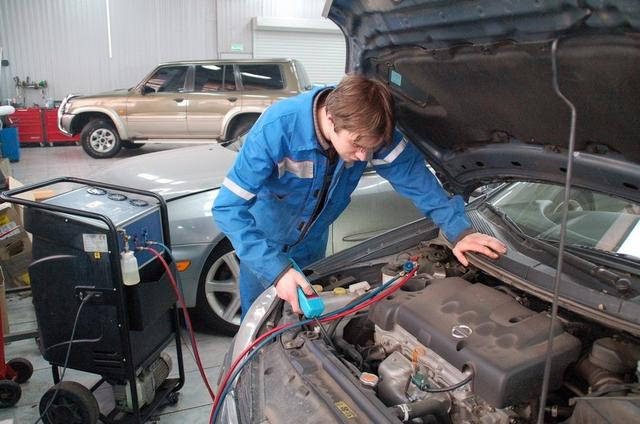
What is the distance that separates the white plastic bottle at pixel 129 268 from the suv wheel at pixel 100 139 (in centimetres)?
769

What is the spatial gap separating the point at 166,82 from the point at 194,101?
0.61 metres

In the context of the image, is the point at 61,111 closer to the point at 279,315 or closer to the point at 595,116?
the point at 279,315

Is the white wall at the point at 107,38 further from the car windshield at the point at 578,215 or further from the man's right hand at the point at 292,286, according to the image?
the man's right hand at the point at 292,286

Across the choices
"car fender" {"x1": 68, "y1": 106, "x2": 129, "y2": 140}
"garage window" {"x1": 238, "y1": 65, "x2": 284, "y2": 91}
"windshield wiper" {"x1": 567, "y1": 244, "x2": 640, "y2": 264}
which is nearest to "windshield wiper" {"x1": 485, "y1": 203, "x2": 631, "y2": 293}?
"windshield wiper" {"x1": 567, "y1": 244, "x2": 640, "y2": 264}

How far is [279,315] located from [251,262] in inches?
10.3

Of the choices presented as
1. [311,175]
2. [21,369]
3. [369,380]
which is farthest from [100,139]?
[369,380]

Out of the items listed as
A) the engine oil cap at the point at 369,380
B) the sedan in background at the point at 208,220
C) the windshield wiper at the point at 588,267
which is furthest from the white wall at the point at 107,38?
the engine oil cap at the point at 369,380

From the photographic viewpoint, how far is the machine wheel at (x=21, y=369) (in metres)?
2.82

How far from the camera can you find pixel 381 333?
1.72 metres

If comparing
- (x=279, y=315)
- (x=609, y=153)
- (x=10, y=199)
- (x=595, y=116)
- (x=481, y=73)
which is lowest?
(x=279, y=315)

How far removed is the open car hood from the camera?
1.22m

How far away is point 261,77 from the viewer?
338 inches

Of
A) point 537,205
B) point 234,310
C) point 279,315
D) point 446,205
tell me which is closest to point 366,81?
point 446,205

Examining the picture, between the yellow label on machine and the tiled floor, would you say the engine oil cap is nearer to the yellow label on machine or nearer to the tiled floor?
the yellow label on machine
